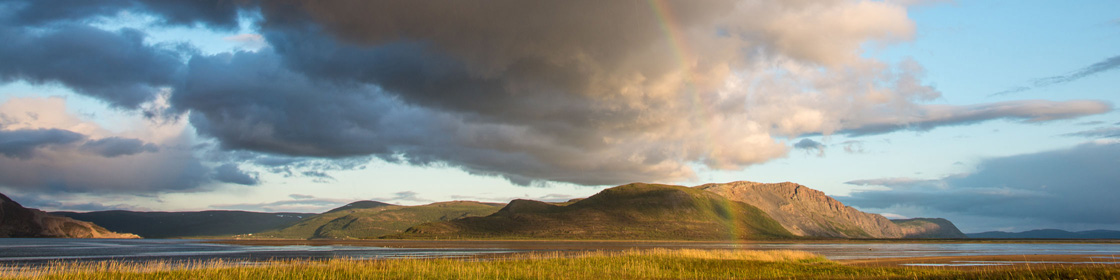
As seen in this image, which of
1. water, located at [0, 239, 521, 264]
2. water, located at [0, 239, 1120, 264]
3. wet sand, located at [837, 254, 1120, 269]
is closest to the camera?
wet sand, located at [837, 254, 1120, 269]

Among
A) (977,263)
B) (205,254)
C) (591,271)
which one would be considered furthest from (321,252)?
(977,263)

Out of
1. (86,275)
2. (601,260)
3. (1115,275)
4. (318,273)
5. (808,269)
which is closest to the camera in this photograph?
(1115,275)

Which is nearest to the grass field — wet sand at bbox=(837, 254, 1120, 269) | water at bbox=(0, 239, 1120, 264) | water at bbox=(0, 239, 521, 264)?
wet sand at bbox=(837, 254, 1120, 269)

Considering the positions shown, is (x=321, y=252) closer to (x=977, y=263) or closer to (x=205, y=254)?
(x=205, y=254)

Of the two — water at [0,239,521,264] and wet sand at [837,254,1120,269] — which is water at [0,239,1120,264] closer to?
water at [0,239,521,264]

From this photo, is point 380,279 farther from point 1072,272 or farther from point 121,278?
point 1072,272

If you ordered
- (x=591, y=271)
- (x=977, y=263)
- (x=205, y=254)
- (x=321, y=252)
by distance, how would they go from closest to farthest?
(x=591, y=271)
(x=977, y=263)
(x=205, y=254)
(x=321, y=252)

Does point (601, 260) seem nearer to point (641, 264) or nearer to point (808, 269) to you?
point (641, 264)

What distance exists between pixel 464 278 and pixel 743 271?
23286 millimetres

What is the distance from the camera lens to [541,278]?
133 feet

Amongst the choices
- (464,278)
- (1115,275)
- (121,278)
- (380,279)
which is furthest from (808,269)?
(121,278)

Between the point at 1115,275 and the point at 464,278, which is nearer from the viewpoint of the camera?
the point at 1115,275

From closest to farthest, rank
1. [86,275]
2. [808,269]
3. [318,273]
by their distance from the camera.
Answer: [86,275] < [318,273] < [808,269]

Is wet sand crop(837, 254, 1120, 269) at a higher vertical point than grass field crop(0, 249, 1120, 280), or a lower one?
lower
